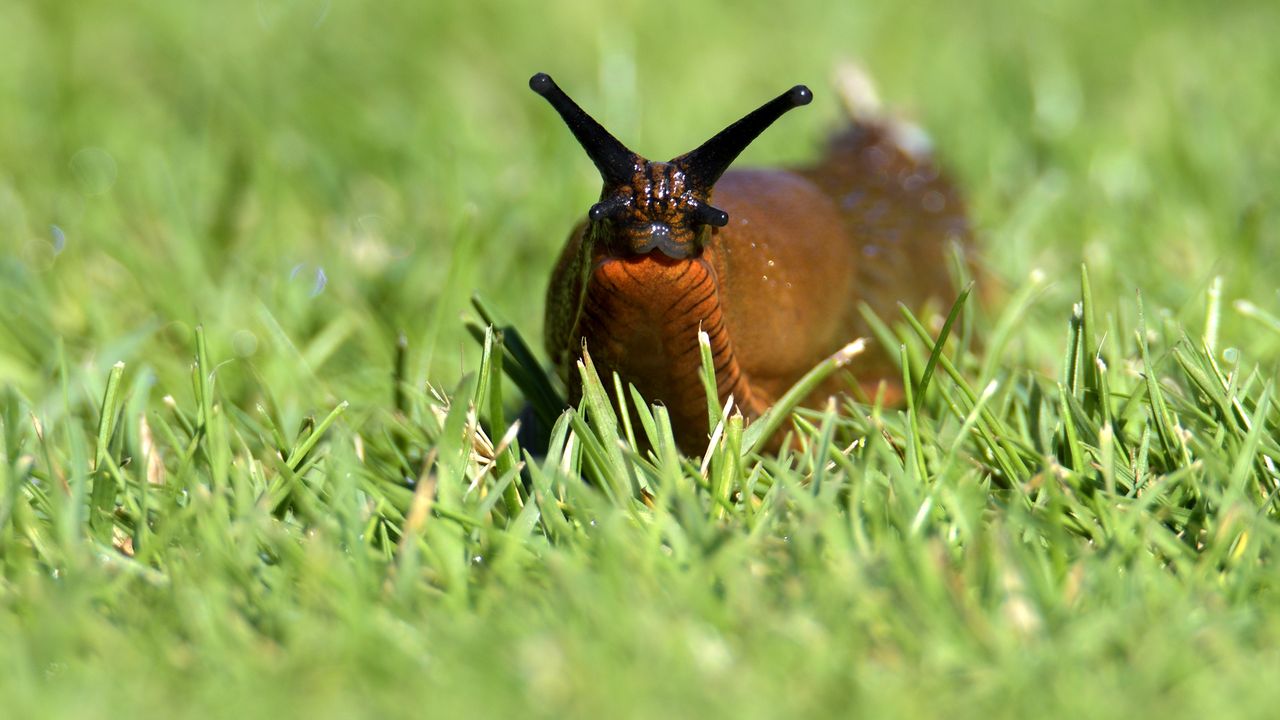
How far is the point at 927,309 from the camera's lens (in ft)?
11.5

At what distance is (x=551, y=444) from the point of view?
258cm

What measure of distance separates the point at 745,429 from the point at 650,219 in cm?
52

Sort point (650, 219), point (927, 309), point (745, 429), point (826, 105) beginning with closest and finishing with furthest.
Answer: point (650, 219)
point (745, 429)
point (927, 309)
point (826, 105)

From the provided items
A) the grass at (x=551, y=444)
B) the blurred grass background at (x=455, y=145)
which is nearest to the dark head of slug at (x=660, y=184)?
the grass at (x=551, y=444)

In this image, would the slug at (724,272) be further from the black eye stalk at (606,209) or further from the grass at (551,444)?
the grass at (551,444)

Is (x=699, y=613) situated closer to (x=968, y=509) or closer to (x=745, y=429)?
(x=968, y=509)

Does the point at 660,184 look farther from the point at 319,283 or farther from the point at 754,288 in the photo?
the point at 319,283

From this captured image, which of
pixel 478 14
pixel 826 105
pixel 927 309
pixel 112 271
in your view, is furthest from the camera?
pixel 478 14

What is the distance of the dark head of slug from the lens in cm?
253

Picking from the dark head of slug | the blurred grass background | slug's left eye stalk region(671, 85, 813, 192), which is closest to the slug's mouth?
the dark head of slug

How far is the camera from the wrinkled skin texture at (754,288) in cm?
260

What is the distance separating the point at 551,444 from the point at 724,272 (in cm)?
54

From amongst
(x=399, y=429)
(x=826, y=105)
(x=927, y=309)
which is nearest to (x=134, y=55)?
(x=826, y=105)

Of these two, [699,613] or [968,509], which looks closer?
[699,613]
